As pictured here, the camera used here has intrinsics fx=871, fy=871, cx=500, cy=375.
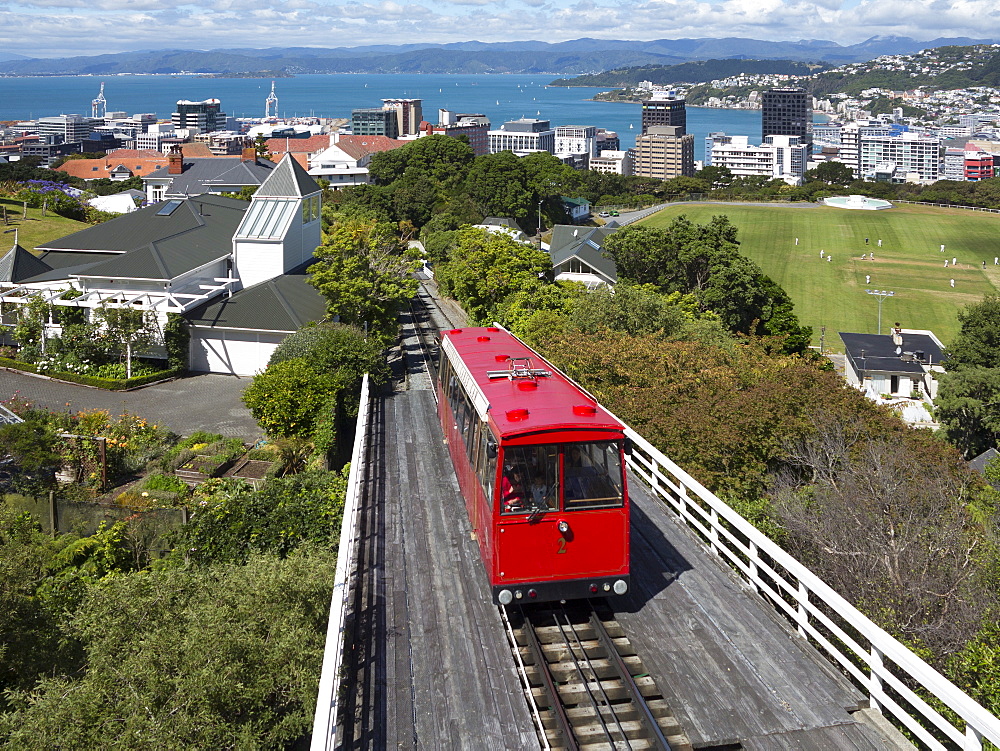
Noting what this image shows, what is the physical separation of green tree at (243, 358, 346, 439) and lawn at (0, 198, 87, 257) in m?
34.4

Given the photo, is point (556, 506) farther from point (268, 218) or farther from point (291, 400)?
point (268, 218)

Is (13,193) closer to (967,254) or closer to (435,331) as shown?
(435,331)

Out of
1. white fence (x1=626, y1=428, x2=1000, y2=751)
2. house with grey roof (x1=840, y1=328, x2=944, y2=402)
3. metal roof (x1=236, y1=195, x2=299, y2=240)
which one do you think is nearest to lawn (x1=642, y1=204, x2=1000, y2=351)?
house with grey roof (x1=840, y1=328, x2=944, y2=402)

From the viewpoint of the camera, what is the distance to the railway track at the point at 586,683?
8734 mm

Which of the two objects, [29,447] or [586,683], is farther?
[29,447]

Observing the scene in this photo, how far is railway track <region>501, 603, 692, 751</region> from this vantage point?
344 inches

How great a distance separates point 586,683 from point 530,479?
8.45 feet

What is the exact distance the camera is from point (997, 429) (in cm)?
3878

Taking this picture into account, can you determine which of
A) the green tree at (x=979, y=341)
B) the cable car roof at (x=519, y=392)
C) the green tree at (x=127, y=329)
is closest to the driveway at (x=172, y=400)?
the green tree at (x=127, y=329)

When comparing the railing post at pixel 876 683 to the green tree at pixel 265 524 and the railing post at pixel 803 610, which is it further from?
the green tree at pixel 265 524

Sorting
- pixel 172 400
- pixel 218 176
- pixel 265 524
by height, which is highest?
pixel 218 176

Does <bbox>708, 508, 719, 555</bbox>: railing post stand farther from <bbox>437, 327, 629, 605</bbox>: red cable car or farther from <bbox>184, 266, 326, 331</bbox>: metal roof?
<bbox>184, 266, 326, 331</bbox>: metal roof

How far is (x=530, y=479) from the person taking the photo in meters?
11.0

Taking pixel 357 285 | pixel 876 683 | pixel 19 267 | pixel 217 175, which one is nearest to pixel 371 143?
pixel 217 175
